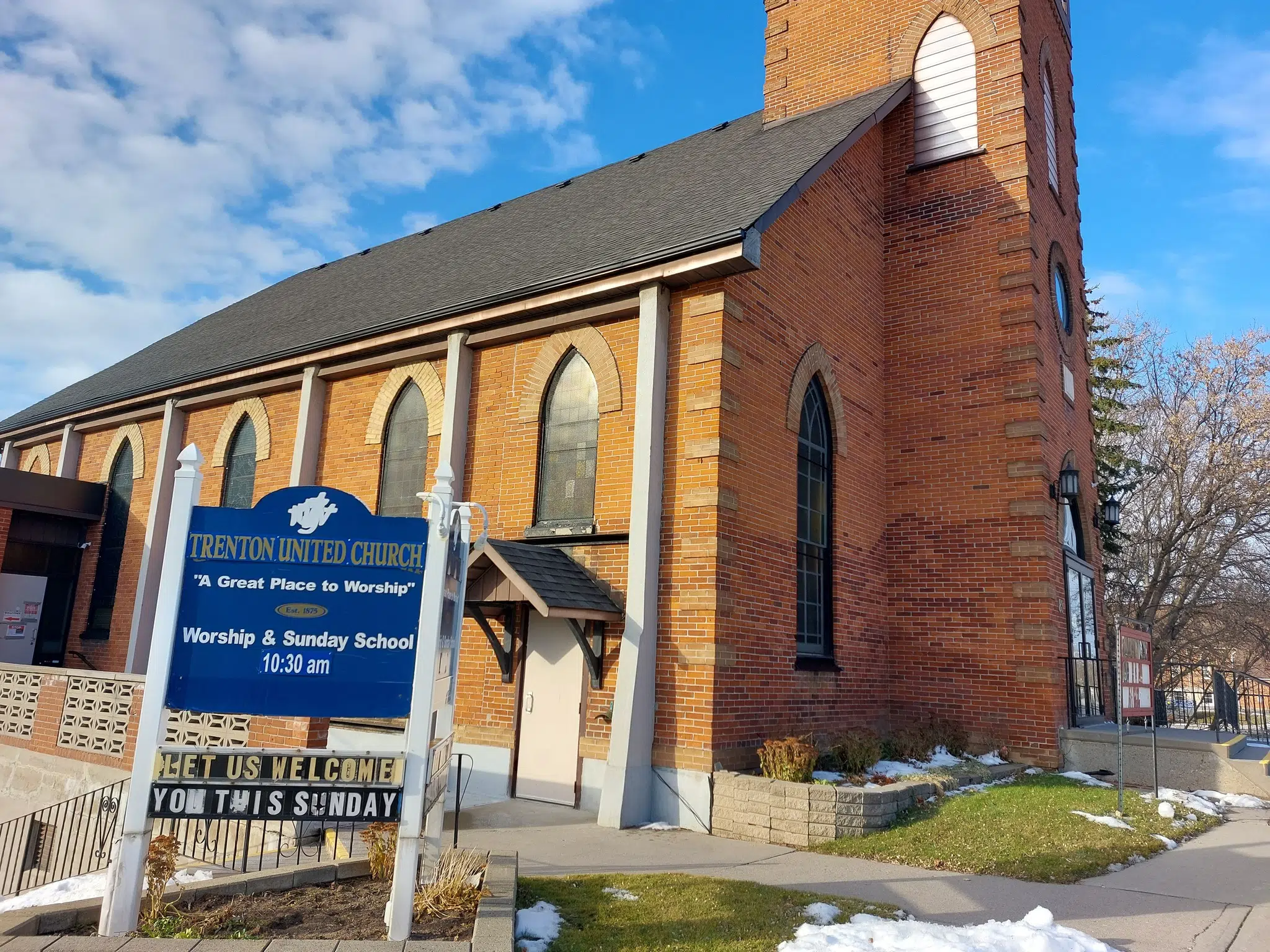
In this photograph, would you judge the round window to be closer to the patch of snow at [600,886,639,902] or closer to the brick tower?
the brick tower

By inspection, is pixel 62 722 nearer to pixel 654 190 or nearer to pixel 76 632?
pixel 76 632

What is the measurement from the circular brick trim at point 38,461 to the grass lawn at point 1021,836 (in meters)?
20.2

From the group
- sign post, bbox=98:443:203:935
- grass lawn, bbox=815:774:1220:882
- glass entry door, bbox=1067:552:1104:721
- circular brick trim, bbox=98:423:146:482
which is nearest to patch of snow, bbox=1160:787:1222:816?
grass lawn, bbox=815:774:1220:882

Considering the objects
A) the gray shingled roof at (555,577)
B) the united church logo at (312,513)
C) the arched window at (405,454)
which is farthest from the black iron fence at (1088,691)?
the united church logo at (312,513)

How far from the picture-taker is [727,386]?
1020cm

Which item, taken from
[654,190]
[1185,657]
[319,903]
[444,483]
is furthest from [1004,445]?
[1185,657]

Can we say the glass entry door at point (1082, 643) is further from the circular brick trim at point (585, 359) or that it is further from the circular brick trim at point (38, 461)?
the circular brick trim at point (38, 461)

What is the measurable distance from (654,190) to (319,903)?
38.3ft

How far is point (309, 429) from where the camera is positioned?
1475 centimetres

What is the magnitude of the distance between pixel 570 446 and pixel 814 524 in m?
3.42

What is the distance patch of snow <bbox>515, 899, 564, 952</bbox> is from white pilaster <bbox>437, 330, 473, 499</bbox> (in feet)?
24.0

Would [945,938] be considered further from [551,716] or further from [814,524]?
[814,524]

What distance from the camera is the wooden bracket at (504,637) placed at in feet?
36.0

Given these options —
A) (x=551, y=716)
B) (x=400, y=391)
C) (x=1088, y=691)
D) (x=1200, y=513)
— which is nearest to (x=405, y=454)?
(x=400, y=391)
